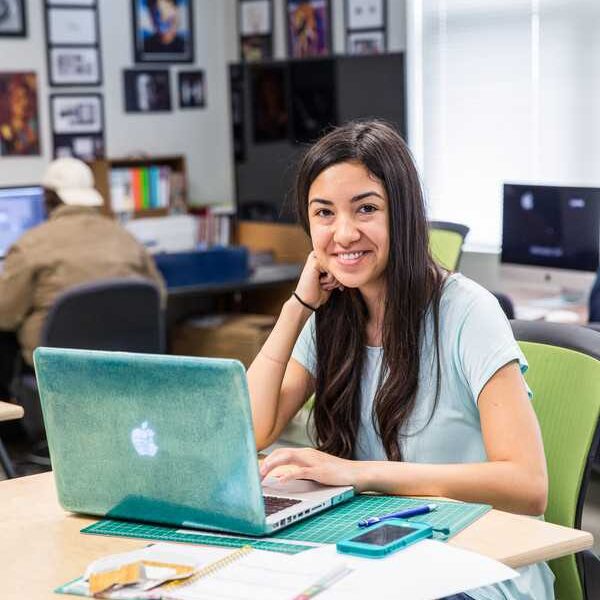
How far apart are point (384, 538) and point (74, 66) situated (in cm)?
491

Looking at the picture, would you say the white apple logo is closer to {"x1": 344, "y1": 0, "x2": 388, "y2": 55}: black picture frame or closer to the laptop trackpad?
the laptop trackpad

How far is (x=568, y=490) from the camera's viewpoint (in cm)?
198

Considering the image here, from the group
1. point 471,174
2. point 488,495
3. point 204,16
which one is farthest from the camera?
point 204,16

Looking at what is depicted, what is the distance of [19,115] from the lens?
19.3 feet

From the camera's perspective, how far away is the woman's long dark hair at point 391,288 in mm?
1954

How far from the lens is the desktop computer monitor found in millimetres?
5195

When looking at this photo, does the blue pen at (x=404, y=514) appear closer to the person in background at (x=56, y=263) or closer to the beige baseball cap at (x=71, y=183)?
the person in background at (x=56, y=263)

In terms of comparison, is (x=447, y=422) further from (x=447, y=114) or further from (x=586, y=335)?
(x=447, y=114)

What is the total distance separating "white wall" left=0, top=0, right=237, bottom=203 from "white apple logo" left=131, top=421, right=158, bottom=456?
14.6 feet

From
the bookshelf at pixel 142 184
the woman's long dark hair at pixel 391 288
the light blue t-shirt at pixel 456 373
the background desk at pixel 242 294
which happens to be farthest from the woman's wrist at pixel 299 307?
the bookshelf at pixel 142 184

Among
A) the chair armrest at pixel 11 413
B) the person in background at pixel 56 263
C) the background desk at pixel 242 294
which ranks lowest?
the background desk at pixel 242 294

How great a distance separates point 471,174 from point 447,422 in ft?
12.5

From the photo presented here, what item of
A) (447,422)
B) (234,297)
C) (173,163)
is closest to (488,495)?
(447,422)

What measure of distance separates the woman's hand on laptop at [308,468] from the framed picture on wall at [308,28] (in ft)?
15.0
